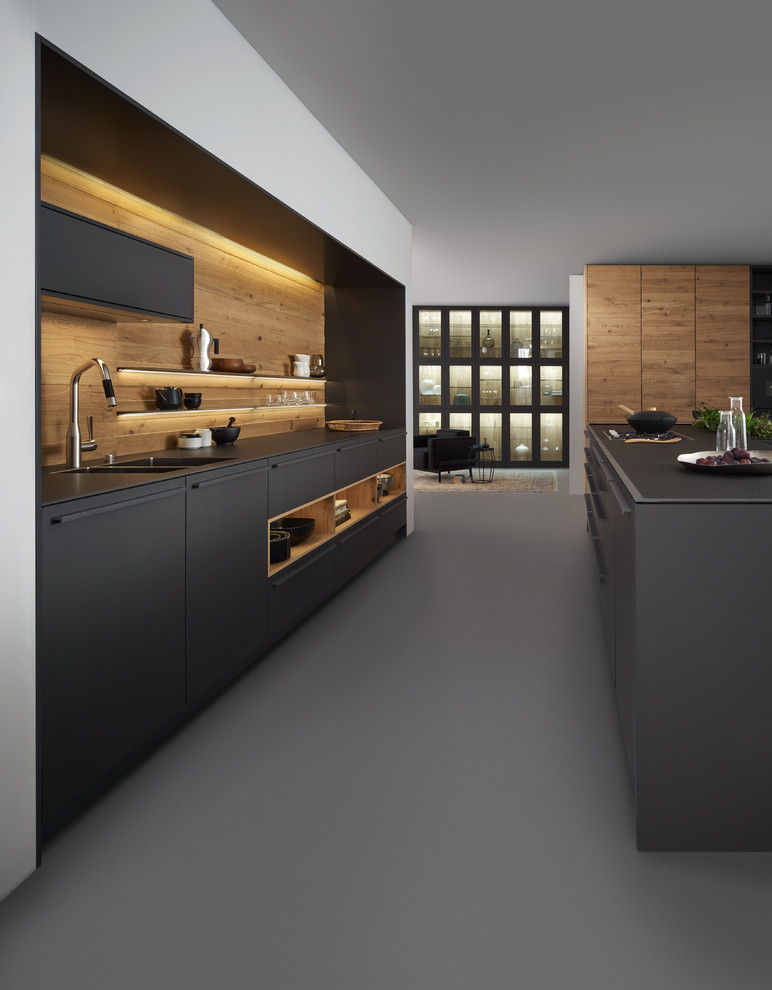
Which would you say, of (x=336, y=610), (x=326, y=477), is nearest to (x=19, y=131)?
(x=326, y=477)

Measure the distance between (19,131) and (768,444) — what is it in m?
3.77

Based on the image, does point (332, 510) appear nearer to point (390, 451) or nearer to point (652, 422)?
point (390, 451)

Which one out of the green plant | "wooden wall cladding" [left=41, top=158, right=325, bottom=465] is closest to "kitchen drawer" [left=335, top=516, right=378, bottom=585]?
"wooden wall cladding" [left=41, top=158, right=325, bottom=465]

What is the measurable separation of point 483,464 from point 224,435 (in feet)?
29.1

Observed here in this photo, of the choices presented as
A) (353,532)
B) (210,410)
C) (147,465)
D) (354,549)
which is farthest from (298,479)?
(354,549)

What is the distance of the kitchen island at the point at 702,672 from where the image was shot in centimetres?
194

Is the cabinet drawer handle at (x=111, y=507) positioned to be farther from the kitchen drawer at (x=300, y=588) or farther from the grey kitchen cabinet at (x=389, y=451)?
the grey kitchen cabinet at (x=389, y=451)

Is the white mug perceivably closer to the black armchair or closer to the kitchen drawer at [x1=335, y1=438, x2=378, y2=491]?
the kitchen drawer at [x1=335, y1=438, x2=378, y2=491]

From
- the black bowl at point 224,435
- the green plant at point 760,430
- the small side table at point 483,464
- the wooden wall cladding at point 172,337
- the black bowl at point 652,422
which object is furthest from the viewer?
the small side table at point 483,464

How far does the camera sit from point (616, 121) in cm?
434

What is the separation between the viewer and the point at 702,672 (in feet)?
6.42

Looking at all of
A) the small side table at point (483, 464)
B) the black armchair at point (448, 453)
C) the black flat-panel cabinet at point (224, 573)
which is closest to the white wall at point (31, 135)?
the black flat-panel cabinet at point (224, 573)

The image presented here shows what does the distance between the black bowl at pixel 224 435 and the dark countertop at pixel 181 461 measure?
0.14ft

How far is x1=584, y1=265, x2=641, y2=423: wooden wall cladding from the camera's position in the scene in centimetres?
868
